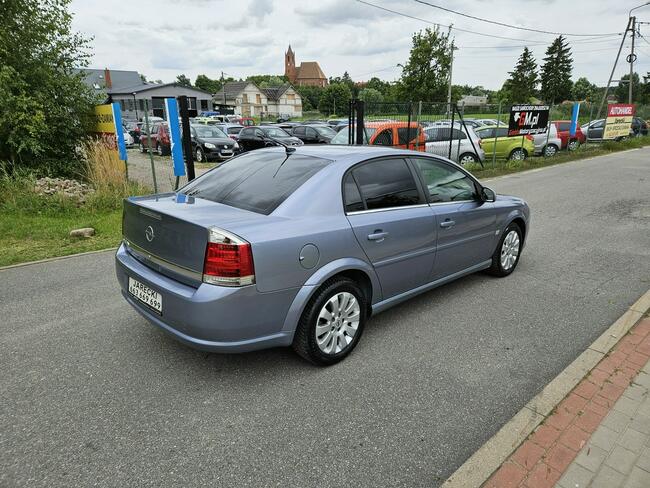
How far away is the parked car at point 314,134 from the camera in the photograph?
19203 mm

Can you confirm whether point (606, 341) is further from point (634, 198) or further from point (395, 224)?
point (634, 198)

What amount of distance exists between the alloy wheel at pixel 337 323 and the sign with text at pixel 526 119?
547 inches

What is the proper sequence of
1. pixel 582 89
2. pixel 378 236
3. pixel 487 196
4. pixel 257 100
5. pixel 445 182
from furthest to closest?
1. pixel 582 89
2. pixel 257 100
3. pixel 487 196
4. pixel 445 182
5. pixel 378 236

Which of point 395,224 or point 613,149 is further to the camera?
point 613,149

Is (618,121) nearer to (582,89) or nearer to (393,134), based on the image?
(393,134)

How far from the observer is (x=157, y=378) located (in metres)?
3.10

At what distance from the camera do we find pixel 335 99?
83.2 meters

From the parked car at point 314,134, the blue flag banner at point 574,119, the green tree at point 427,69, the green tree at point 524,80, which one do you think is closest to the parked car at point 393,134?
the parked car at point 314,134

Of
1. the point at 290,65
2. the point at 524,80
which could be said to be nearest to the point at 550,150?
the point at 524,80

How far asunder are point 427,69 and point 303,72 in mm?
132976

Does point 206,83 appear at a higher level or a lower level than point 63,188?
higher

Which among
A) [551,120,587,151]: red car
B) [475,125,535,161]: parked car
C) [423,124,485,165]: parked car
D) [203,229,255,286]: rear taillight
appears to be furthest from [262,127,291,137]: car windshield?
[203,229,255,286]: rear taillight

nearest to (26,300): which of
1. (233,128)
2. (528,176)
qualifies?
(528,176)

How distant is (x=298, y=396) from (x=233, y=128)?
2527cm
